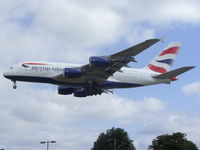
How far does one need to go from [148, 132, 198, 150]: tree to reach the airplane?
1425 inches

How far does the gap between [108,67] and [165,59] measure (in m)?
13.0

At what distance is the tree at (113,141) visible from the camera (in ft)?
424

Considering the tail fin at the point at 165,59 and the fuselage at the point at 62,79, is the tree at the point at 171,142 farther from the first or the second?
the fuselage at the point at 62,79

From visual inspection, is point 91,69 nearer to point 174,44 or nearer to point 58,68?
point 58,68

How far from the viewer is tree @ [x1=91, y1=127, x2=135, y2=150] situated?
129 metres

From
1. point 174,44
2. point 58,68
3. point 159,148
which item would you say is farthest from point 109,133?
point 58,68

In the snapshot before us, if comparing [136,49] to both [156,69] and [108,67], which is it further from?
[156,69]

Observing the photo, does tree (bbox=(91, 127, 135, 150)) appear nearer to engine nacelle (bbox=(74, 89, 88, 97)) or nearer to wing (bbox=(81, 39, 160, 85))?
engine nacelle (bbox=(74, 89, 88, 97))

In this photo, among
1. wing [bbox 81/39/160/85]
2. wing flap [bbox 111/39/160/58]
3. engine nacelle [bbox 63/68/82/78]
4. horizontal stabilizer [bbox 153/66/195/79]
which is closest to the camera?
wing flap [bbox 111/39/160/58]

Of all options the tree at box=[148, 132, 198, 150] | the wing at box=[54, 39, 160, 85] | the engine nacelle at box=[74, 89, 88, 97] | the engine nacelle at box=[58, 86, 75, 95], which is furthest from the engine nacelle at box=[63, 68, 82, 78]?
the tree at box=[148, 132, 198, 150]

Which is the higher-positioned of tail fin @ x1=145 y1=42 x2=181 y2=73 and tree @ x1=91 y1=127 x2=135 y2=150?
tree @ x1=91 y1=127 x2=135 y2=150

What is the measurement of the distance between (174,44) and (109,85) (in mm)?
14043

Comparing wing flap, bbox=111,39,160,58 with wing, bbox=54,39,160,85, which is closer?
wing flap, bbox=111,39,160,58

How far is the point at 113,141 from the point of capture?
128500 mm
